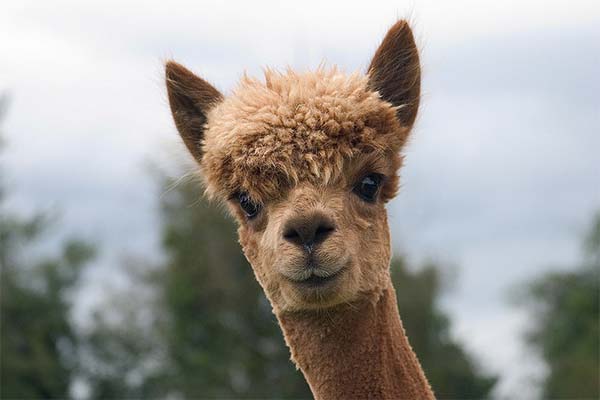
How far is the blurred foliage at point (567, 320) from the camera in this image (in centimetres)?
5575

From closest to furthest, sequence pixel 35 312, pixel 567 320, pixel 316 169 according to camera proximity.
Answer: pixel 316 169
pixel 35 312
pixel 567 320

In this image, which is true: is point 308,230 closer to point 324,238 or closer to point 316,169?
point 324,238

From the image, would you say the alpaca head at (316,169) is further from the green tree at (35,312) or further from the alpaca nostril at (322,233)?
the green tree at (35,312)

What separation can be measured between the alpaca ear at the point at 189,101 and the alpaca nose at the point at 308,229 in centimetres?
148

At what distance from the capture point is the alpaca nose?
588 centimetres

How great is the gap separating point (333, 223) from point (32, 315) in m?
43.6

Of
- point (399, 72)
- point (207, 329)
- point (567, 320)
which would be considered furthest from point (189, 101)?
point (567, 320)

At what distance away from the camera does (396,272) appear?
4662 cm

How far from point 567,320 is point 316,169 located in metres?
62.3

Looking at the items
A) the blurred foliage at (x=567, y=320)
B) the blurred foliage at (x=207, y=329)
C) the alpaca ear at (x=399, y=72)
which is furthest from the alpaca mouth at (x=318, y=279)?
the blurred foliage at (x=567, y=320)

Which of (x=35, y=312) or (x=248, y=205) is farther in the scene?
(x=35, y=312)

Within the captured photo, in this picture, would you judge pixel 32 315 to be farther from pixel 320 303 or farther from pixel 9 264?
pixel 320 303

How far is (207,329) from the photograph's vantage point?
49.3m

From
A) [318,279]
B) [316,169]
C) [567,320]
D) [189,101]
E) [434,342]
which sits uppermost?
[189,101]
